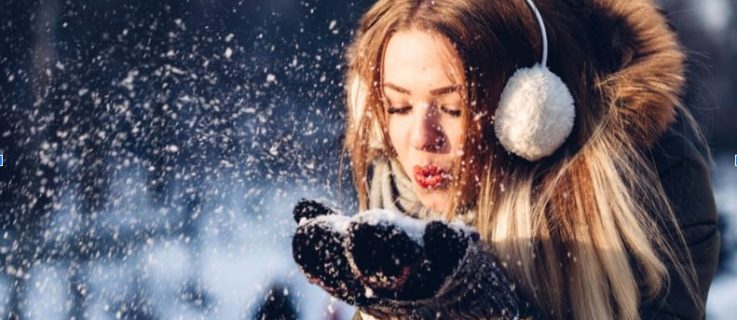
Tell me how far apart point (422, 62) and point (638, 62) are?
447mm

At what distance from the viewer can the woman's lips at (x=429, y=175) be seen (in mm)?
2369

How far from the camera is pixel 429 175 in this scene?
2.38 m

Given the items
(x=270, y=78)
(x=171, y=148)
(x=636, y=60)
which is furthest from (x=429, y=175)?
(x=171, y=148)

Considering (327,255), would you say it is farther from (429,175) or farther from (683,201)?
(683,201)

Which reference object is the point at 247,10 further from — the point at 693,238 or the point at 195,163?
the point at 693,238

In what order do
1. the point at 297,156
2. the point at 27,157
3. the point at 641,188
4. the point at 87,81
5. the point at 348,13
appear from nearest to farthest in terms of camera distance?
the point at 641,188 < the point at 348,13 < the point at 297,156 < the point at 87,81 < the point at 27,157

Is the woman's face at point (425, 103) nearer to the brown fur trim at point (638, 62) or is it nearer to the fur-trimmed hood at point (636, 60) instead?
the fur-trimmed hood at point (636, 60)

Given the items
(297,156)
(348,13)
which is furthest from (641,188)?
(297,156)

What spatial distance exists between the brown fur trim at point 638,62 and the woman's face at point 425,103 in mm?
328

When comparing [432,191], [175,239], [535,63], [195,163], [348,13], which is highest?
[535,63]

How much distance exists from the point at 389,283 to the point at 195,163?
3431mm

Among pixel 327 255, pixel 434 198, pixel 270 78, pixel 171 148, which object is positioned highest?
pixel 327 255

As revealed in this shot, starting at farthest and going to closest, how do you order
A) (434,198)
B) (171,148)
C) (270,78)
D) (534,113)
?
(171,148) < (270,78) < (434,198) < (534,113)

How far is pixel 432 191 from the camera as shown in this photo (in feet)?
8.04
